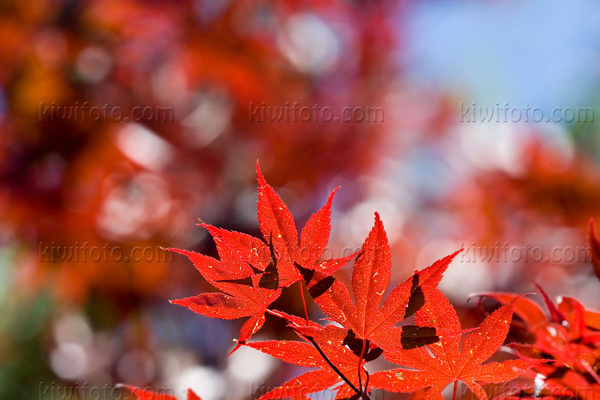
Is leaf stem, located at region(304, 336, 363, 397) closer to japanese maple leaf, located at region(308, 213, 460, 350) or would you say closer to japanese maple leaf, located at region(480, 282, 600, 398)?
japanese maple leaf, located at region(308, 213, 460, 350)

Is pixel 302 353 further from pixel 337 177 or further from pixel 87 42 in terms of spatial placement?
pixel 337 177

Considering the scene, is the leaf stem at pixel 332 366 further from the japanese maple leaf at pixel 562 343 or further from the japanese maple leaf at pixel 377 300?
the japanese maple leaf at pixel 562 343

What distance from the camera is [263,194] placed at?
32 centimetres

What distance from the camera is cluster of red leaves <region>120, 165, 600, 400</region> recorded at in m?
0.30

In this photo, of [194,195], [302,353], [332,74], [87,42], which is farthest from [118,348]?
[302,353]

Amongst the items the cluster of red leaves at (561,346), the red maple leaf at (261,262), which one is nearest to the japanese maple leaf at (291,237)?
the red maple leaf at (261,262)

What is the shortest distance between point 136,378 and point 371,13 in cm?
197

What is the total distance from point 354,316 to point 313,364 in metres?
0.05

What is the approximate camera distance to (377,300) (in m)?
0.31

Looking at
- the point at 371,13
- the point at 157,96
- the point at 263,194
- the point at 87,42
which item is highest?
the point at 371,13

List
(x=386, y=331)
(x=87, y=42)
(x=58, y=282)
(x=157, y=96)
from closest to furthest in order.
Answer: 1. (x=386, y=331)
2. (x=87, y=42)
3. (x=58, y=282)
4. (x=157, y=96)

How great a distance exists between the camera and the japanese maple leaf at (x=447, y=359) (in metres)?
0.31

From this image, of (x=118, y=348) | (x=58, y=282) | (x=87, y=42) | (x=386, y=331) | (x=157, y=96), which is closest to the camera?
(x=386, y=331)

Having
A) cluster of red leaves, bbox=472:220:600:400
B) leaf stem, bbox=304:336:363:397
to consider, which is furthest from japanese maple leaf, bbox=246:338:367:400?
cluster of red leaves, bbox=472:220:600:400
